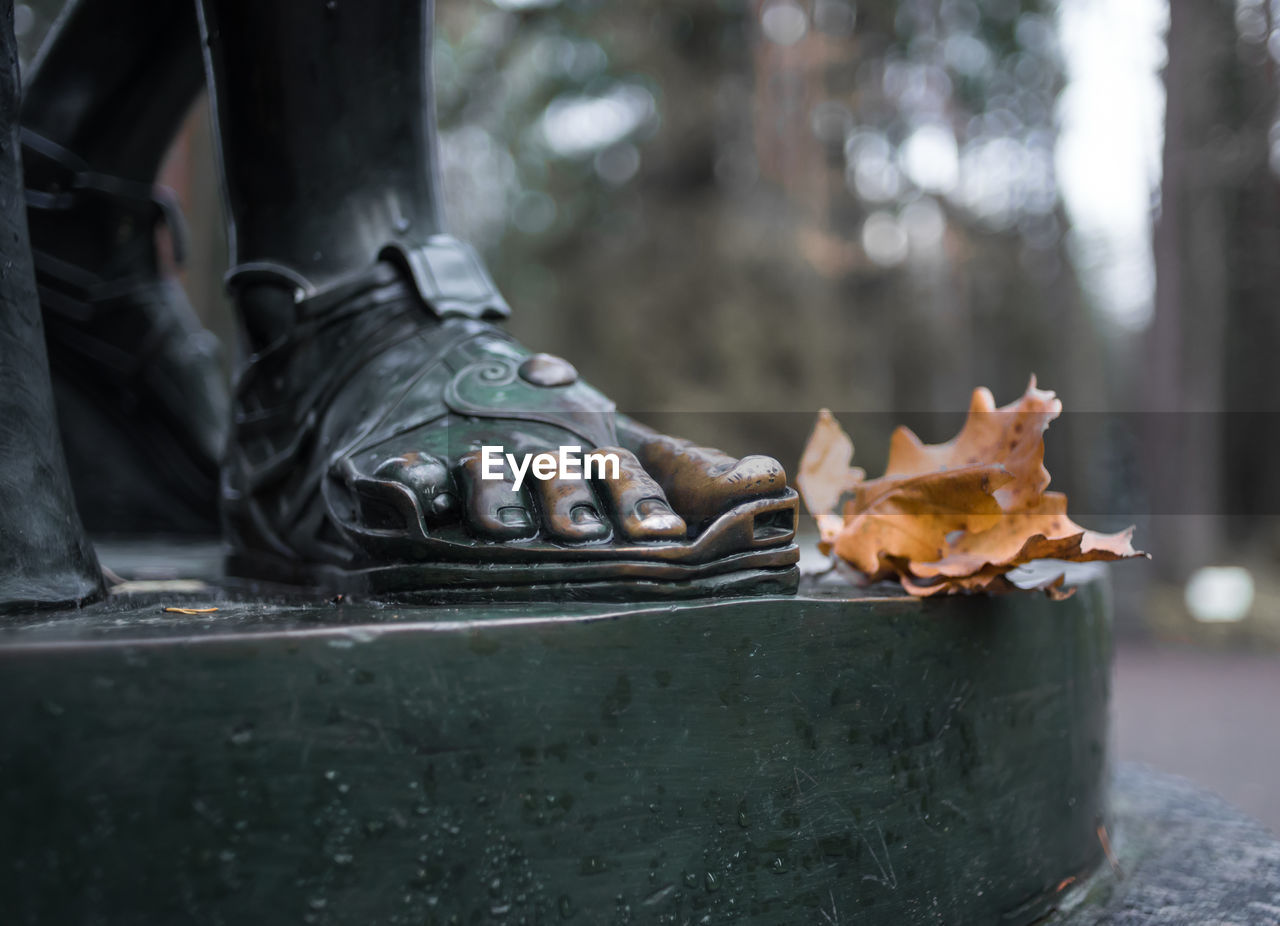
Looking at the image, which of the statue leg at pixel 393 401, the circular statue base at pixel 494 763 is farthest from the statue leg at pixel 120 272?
the circular statue base at pixel 494 763

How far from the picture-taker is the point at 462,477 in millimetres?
772

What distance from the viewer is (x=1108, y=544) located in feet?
2.78

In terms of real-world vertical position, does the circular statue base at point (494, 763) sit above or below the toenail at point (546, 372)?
below

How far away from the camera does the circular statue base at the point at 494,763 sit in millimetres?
586

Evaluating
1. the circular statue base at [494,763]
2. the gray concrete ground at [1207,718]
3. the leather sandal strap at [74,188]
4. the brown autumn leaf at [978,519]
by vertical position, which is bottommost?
the gray concrete ground at [1207,718]

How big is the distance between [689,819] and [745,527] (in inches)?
8.1

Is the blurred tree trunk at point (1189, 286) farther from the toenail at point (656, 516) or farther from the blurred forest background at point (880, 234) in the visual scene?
the toenail at point (656, 516)

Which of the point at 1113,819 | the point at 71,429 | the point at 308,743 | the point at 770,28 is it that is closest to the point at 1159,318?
the point at 770,28

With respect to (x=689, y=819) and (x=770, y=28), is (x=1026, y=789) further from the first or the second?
(x=770, y=28)

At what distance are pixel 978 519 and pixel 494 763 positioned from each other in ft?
1.56

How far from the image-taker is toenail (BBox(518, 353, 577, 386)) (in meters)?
0.90

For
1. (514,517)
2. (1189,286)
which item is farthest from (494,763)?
(1189,286)

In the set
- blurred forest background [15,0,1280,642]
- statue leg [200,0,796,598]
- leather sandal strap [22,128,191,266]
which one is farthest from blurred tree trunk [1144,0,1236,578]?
statue leg [200,0,796,598]

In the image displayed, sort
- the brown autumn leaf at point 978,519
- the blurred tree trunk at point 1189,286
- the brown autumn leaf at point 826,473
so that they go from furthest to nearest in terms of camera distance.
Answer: the blurred tree trunk at point 1189,286 < the brown autumn leaf at point 826,473 < the brown autumn leaf at point 978,519
